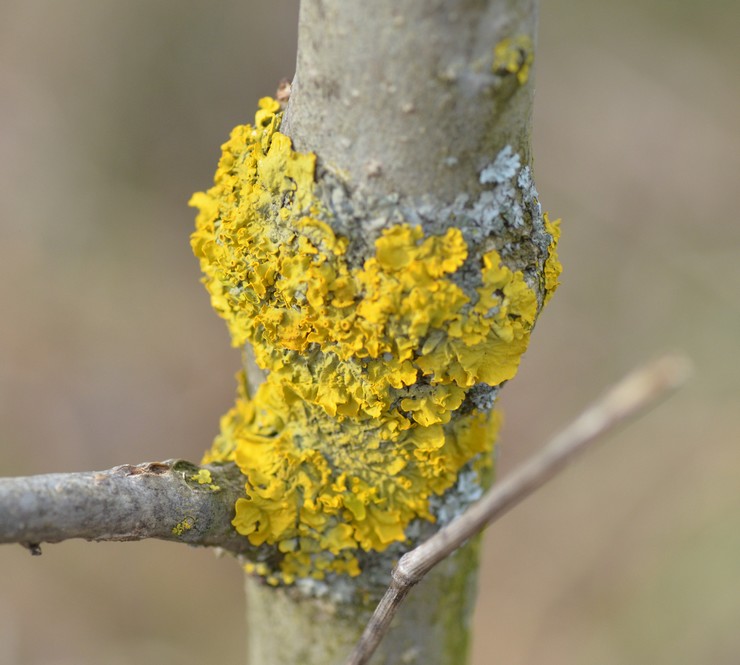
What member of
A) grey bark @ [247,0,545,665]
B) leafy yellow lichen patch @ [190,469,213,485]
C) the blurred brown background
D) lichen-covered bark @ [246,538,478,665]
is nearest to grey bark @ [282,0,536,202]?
grey bark @ [247,0,545,665]

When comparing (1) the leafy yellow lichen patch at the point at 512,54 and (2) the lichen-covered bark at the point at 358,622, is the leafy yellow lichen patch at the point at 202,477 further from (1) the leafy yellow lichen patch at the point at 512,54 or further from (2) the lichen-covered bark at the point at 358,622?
(1) the leafy yellow lichen patch at the point at 512,54

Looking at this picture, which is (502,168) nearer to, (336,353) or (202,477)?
(336,353)

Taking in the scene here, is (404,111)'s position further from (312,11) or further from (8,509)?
(8,509)

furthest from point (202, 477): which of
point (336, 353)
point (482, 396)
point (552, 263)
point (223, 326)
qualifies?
point (223, 326)

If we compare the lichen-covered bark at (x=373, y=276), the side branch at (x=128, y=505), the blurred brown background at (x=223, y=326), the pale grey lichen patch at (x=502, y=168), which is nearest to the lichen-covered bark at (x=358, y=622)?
the lichen-covered bark at (x=373, y=276)

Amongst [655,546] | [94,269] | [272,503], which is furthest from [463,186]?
[94,269]

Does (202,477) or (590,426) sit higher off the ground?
(202,477)

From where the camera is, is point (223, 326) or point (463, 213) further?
point (223, 326)

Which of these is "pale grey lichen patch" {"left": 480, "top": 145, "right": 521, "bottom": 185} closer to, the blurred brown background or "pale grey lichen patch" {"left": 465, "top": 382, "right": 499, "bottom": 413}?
"pale grey lichen patch" {"left": 465, "top": 382, "right": 499, "bottom": 413}
